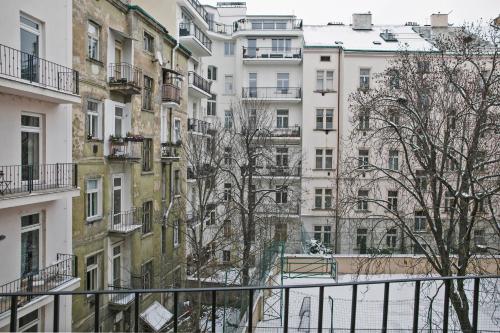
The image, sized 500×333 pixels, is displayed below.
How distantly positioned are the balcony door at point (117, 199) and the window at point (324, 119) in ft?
47.4

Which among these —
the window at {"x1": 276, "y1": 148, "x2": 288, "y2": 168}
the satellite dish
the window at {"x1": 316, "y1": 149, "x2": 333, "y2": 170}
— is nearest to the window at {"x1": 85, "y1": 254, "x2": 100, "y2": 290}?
the satellite dish

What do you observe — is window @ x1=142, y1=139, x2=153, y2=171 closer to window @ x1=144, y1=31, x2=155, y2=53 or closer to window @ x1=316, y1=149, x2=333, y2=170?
window @ x1=144, y1=31, x2=155, y2=53

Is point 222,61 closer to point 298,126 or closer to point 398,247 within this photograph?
point 298,126

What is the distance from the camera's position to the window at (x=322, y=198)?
2542 cm

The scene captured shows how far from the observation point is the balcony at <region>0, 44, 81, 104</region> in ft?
27.4

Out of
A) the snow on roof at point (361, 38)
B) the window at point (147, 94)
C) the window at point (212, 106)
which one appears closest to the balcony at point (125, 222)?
the window at point (147, 94)

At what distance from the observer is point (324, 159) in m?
25.6

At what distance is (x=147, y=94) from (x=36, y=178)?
7.08m

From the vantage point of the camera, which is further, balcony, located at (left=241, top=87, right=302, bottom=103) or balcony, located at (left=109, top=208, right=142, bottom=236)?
balcony, located at (left=241, top=87, right=302, bottom=103)

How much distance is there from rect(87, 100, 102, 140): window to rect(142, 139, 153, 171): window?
128 inches

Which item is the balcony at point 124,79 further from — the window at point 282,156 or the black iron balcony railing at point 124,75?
the window at point 282,156

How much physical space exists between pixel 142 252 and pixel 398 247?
44.2ft

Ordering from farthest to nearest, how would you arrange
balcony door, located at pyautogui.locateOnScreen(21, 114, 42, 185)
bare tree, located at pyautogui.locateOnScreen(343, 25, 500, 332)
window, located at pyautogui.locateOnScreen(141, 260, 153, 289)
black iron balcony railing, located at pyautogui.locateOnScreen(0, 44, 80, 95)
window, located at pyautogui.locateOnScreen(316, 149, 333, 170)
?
window, located at pyautogui.locateOnScreen(316, 149, 333, 170) < window, located at pyautogui.locateOnScreen(141, 260, 153, 289) < bare tree, located at pyautogui.locateOnScreen(343, 25, 500, 332) < balcony door, located at pyautogui.locateOnScreen(21, 114, 42, 185) < black iron balcony railing, located at pyautogui.locateOnScreen(0, 44, 80, 95)

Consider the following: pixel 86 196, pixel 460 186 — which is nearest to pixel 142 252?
pixel 86 196
